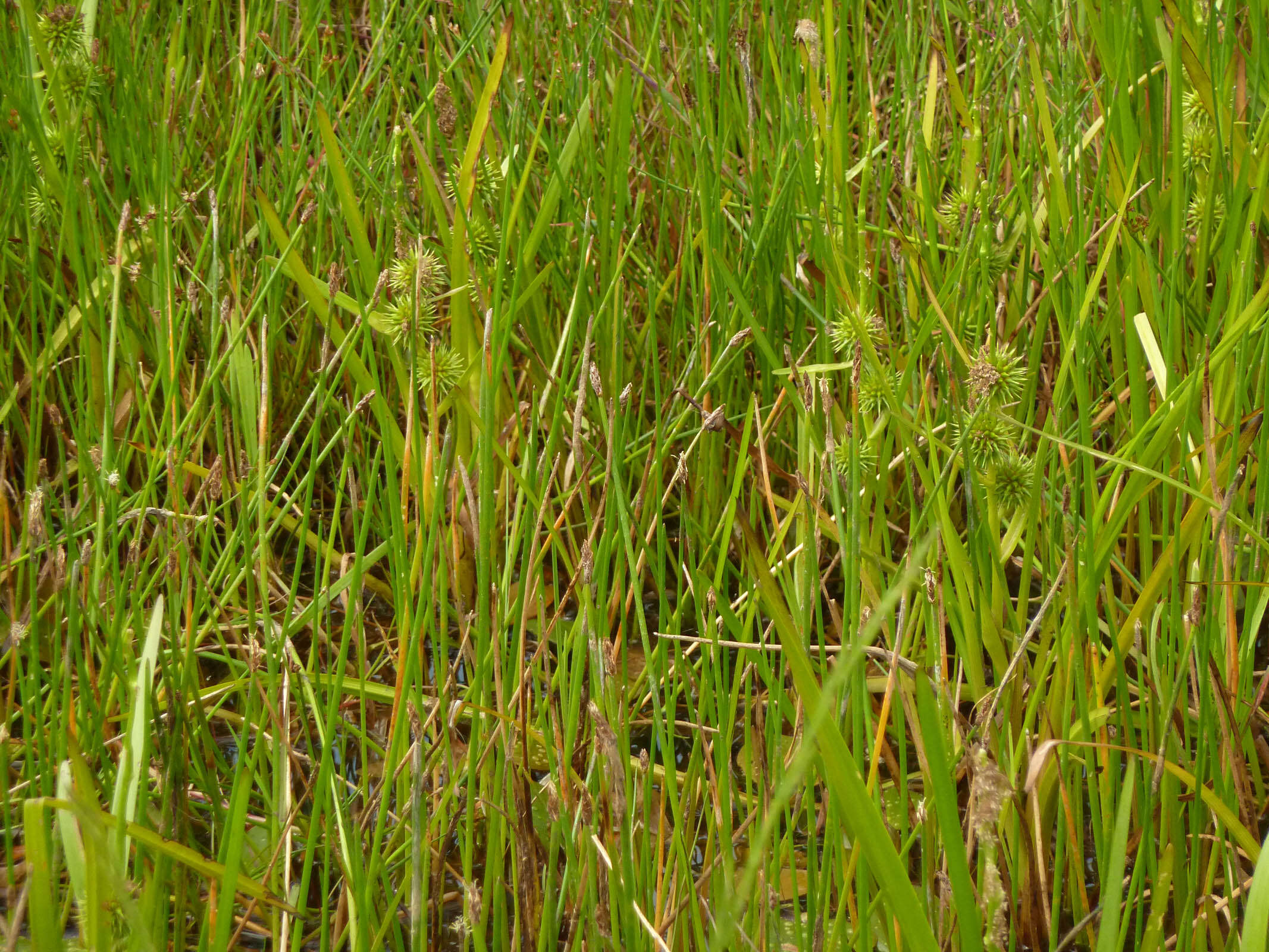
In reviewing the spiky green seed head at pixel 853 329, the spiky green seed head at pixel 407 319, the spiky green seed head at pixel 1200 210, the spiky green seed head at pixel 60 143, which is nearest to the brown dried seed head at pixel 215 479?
the spiky green seed head at pixel 407 319

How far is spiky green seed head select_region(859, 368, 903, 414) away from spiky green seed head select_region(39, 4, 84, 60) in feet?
3.48

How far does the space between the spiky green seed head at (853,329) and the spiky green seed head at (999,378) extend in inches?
3.8

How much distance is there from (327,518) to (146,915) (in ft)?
2.88

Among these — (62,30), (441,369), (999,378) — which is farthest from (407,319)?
(62,30)

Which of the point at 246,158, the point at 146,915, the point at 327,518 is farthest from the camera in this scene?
the point at 246,158

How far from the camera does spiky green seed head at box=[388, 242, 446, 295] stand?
2.95ft

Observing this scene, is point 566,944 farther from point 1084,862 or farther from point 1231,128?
point 1231,128

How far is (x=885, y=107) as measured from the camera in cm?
206

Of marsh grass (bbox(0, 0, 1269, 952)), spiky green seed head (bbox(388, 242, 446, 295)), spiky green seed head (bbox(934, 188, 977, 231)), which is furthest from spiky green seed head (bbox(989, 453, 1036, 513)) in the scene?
spiky green seed head (bbox(388, 242, 446, 295))

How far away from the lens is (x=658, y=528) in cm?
103

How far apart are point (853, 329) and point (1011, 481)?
0.75 ft

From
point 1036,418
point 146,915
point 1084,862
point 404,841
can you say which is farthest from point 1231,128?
point 146,915

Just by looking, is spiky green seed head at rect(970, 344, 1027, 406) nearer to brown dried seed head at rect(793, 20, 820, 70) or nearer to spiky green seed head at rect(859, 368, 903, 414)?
spiky green seed head at rect(859, 368, 903, 414)

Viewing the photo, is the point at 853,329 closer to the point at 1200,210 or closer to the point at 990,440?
the point at 990,440
